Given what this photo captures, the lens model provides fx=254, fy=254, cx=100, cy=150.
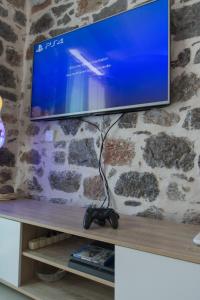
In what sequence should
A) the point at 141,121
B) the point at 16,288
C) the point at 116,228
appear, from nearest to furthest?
the point at 116,228 < the point at 16,288 < the point at 141,121

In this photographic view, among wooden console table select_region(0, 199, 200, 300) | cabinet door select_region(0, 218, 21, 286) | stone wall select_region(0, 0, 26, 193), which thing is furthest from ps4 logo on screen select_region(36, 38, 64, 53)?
cabinet door select_region(0, 218, 21, 286)

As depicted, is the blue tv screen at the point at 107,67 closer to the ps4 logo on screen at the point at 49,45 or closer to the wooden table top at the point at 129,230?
the ps4 logo on screen at the point at 49,45

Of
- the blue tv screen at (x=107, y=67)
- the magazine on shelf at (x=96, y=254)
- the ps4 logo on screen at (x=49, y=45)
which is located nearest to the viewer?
the magazine on shelf at (x=96, y=254)

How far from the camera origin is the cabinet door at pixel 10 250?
1.41m

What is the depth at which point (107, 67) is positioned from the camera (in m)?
1.70

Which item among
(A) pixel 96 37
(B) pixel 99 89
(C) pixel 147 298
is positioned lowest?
(C) pixel 147 298

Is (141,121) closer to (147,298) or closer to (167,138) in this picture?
(167,138)

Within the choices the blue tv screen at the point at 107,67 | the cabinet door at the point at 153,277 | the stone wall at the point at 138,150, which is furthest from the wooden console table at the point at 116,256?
the blue tv screen at the point at 107,67

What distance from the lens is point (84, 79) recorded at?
182cm

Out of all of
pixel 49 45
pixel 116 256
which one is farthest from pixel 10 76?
pixel 116 256

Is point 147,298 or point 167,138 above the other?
point 167,138

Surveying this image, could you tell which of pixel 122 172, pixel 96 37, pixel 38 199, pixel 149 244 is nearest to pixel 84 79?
pixel 96 37

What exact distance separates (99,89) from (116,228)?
941 millimetres

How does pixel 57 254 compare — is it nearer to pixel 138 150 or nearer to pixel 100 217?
pixel 100 217
